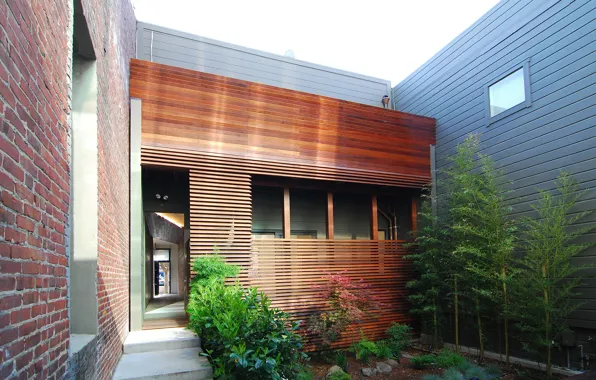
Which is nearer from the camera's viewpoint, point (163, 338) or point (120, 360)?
point (120, 360)

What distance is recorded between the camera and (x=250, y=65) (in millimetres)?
9484

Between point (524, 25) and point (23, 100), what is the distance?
7820mm

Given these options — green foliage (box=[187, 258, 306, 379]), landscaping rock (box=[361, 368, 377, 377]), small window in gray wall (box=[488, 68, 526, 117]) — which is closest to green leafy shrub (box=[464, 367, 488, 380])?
landscaping rock (box=[361, 368, 377, 377])

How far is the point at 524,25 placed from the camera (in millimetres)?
7105

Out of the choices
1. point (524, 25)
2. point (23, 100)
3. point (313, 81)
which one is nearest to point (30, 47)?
point (23, 100)

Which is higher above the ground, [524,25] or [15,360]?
[524,25]

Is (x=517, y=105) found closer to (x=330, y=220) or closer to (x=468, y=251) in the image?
(x=468, y=251)

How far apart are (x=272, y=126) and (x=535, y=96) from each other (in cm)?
439

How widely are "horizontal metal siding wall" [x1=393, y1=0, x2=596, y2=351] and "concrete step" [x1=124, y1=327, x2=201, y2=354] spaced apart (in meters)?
5.47

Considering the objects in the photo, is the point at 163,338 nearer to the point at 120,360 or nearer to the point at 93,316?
the point at 120,360

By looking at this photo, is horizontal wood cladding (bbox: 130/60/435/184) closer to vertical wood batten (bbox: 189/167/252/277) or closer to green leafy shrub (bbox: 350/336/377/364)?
vertical wood batten (bbox: 189/167/252/277)

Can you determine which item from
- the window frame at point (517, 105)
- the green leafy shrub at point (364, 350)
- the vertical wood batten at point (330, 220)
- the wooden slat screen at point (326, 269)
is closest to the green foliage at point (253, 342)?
the wooden slat screen at point (326, 269)

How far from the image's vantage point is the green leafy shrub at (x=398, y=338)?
7281mm

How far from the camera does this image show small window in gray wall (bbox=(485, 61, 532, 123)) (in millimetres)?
7012
